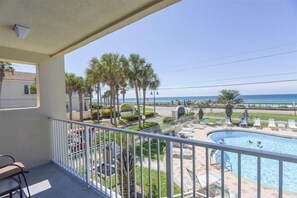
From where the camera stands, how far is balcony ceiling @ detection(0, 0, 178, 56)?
6.43 ft

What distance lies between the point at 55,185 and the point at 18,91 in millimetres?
16804

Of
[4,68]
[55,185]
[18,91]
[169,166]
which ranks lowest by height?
[55,185]

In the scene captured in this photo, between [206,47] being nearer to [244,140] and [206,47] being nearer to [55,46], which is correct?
[244,140]

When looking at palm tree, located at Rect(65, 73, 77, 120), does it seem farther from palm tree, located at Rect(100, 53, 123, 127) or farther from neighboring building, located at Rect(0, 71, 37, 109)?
palm tree, located at Rect(100, 53, 123, 127)

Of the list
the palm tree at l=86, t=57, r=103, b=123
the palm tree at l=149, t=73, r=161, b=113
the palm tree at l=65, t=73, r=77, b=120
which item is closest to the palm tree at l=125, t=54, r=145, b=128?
the palm tree at l=149, t=73, r=161, b=113

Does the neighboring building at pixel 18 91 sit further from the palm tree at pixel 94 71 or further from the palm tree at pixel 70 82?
the palm tree at pixel 94 71

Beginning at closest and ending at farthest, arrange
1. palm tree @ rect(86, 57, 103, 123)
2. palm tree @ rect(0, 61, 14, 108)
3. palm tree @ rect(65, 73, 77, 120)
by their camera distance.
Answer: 1. palm tree @ rect(0, 61, 14, 108)
2. palm tree @ rect(86, 57, 103, 123)
3. palm tree @ rect(65, 73, 77, 120)

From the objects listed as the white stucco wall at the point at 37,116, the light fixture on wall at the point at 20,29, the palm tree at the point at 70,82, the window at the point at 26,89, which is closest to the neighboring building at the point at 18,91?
the window at the point at 26,89

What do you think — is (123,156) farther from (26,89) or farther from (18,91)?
(26,89)

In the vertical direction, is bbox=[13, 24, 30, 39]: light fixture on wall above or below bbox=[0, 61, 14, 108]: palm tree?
below

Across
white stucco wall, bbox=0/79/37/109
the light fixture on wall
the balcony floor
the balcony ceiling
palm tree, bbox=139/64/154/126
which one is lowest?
the balcony floor

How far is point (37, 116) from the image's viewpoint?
3.75 metres

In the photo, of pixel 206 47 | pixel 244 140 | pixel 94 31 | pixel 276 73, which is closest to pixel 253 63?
pixel 276 73

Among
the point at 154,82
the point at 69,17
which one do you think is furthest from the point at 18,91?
the point at 69,17
